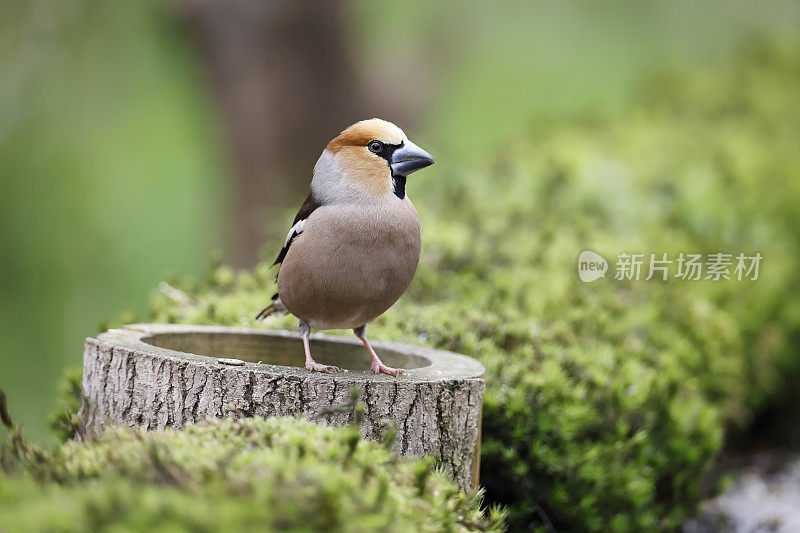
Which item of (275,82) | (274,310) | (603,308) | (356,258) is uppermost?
(275,82)

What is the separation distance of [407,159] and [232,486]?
1383 millimetres

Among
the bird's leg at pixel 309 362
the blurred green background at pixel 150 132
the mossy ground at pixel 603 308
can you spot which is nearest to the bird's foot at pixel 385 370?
the bird's leg at pixel 309 362

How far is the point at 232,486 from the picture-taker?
1767mm

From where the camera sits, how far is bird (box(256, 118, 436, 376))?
2744 mm

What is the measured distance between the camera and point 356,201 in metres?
2.80

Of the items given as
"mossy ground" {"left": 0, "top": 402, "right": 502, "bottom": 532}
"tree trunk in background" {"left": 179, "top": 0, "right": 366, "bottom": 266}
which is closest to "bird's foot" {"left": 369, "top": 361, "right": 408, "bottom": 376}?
"mossy ground" {"left": 0, "top": 402, "right": 502, "bottom": 532}

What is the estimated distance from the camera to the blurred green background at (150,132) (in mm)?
7676

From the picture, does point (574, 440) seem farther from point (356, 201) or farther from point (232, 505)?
point (232, 505)

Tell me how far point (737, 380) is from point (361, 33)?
5315 millimetres

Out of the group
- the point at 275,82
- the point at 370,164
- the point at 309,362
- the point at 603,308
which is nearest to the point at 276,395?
the point at 309,362

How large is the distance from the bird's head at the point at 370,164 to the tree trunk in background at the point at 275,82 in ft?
16.7

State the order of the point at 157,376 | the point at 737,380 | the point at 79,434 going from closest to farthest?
the point at 157,376 → the point at 79,434 → the point at 737,380

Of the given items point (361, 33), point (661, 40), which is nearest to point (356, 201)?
point (361, 33)
